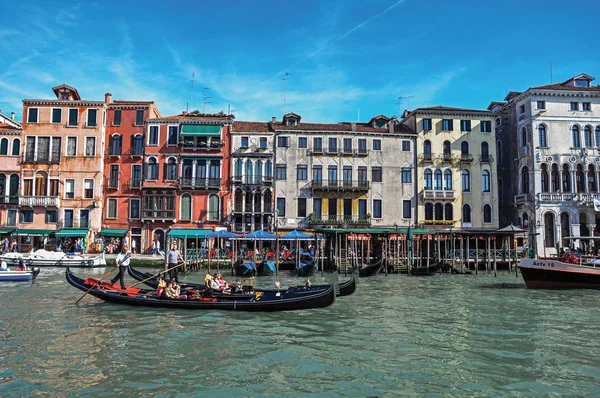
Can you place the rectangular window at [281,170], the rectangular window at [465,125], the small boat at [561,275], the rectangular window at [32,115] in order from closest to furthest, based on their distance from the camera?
the small boat at [561,275], the rectangular window at [32,115], the rectangular window at [281,170], the rectangular window at [465,125]

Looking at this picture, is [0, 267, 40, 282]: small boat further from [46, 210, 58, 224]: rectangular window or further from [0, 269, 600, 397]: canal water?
[46, 210, 58, 224]: rectangular window

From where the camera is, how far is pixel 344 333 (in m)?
10.3

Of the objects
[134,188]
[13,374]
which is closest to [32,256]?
[134,188]

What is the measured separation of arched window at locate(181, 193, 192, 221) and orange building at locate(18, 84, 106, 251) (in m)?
5.38

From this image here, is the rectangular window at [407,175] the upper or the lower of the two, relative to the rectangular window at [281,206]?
upper

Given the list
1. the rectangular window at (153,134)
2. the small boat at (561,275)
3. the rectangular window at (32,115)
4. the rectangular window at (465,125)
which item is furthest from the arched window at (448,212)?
the rectangular window at (32,115)

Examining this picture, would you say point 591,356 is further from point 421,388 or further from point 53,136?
point 53,136

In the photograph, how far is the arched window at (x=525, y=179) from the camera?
32406 millimetres

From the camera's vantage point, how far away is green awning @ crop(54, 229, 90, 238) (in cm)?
2996

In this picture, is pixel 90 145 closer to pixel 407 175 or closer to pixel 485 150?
pixel 407 175

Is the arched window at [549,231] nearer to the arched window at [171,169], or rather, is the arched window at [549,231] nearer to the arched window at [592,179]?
the arched window at [592,179]

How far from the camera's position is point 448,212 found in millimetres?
32438

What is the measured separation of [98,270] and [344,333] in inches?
747

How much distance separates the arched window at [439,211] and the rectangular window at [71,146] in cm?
2461
